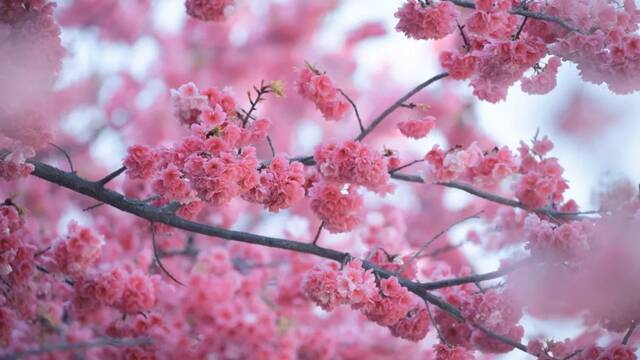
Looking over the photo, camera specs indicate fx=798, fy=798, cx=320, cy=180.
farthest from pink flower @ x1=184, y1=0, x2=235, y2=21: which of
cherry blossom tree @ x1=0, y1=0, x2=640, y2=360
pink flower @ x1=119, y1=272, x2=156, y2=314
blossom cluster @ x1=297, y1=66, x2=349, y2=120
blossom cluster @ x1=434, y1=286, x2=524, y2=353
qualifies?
blossom cluster @ x1=434, y1=286, x2=524, y2=353

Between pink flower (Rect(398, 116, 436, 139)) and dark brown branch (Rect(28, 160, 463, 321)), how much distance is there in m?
0.71

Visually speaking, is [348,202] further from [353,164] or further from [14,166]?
[14,166]

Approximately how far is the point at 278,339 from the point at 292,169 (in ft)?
6.37

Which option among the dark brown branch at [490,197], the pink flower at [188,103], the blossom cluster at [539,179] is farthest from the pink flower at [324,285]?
the blossom cluster at [539,179]

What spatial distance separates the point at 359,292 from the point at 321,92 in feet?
3.03

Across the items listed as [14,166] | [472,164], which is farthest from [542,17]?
[14,166]

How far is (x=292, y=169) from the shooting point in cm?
315

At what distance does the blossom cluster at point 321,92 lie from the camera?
11.4 feet

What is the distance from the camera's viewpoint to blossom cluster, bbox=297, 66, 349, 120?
3.47 metres

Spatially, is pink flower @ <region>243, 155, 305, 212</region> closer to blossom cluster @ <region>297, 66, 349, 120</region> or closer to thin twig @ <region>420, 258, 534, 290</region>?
blossom cluster @ <region>297, 66, 349, 120</region>

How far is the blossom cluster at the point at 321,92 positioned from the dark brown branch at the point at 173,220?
0.66 meters

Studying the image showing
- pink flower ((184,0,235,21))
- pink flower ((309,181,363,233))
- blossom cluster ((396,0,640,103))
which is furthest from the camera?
pink flower ((184,0,235,21))

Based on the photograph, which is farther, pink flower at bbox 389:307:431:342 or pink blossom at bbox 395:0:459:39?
pink flower at bbox 389:307:431:342

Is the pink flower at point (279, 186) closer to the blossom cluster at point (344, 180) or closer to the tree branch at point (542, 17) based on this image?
the blossom cluster at point (344, 180)
